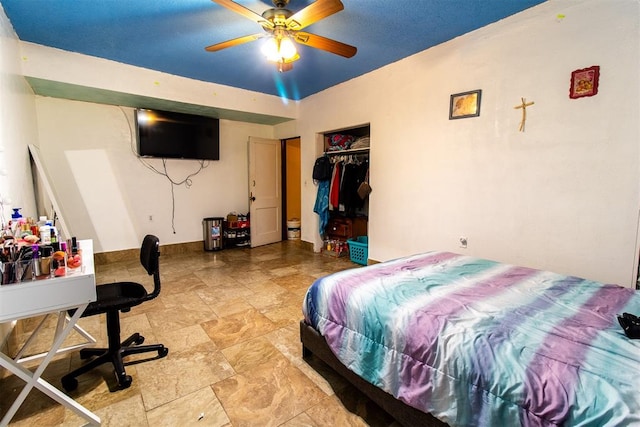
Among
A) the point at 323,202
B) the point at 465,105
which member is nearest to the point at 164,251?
the point at 323,202

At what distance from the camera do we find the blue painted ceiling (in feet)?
7.79

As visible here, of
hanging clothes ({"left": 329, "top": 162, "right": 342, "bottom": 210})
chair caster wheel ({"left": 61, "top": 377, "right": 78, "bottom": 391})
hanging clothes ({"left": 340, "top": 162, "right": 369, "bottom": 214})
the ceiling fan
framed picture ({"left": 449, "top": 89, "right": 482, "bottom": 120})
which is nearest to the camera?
chair caster wheel ({"left": 61, "top": 377, "right": 78, "bottom": 391})

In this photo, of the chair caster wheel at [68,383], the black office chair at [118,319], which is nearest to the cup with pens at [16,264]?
the black office chair at [118,319]

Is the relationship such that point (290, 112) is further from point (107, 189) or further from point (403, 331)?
point (403, 331)

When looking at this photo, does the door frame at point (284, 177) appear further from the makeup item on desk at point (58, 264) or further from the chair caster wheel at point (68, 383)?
the makeup item on desk at point (58, 264)

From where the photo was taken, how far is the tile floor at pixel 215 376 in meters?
1.57

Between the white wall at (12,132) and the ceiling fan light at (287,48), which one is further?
the ceiling fan light at (287,48)

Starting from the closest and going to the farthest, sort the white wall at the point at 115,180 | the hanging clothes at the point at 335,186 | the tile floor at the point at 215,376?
the tile floor at the point at 215,376 → the white wall at the point at 115,180 → the hanging clothes at the point at 335,186

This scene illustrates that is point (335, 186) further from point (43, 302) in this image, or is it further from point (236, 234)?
point (43, 302)

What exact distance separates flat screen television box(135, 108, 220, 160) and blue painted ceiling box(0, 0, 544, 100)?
0.85 m

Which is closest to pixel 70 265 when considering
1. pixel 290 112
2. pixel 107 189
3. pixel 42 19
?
pixel 42 19

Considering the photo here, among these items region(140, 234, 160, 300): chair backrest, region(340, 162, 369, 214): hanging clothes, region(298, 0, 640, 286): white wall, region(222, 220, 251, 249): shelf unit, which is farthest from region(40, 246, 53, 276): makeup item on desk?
region(222, 220, 251, 249): shelf unit

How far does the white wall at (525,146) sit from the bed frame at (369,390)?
197 centimetres

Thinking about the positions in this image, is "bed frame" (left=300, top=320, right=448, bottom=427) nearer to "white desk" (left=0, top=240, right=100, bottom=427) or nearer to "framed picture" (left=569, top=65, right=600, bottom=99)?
"white desk" (left=0, top=240, right=100, bottom=427)
